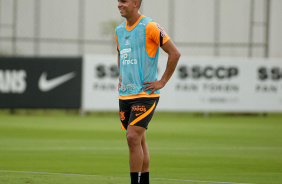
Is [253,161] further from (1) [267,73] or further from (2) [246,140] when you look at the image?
(1) [267,73]

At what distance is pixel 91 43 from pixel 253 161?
18.4m

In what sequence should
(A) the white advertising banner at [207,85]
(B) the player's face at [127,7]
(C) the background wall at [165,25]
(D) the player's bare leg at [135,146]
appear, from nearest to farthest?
(D) the player's bare leg at [135,146], (B) the player's face at [127,7], (A) the white advertising banner at [207,85], (C) the background wall at [165,25]

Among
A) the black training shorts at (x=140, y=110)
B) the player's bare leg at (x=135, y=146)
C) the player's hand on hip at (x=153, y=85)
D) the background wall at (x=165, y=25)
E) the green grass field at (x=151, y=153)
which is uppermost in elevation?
the background wall at (x=165, y=25)

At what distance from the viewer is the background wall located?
28375 mm

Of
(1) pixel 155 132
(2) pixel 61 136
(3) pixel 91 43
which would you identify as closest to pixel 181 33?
(3) pixel 91 43

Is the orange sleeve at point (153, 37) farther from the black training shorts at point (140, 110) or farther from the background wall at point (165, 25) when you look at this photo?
the background wall at point (165, 25)

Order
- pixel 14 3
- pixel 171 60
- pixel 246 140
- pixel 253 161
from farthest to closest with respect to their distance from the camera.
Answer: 1. pixel 14 3
2. pixel 246 140
3. pixel 253 161
4. pixel 171 60

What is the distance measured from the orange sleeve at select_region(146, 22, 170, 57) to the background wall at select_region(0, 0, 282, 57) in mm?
21088

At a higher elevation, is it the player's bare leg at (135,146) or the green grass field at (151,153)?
the player's bare leg at (135,146)

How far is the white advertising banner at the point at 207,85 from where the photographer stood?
79.6ft

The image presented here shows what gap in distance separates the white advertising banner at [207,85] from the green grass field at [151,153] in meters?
3.48

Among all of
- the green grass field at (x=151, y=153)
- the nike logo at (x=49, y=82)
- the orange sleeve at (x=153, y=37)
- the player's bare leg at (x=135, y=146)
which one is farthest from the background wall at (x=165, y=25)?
the player's bare leg at (x=135, y=146)

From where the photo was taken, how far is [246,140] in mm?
15500

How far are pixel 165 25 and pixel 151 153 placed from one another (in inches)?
677
